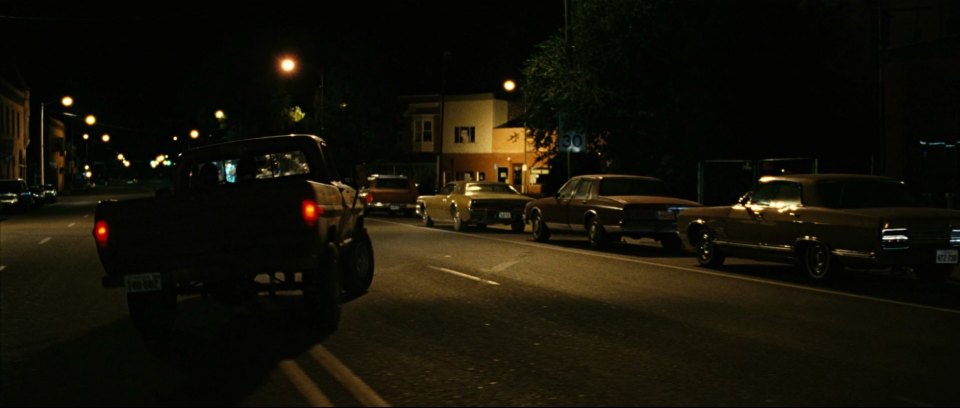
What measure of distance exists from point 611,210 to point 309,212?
11.8 m

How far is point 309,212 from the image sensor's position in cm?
868

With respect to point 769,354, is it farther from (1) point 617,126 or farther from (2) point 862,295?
(1) point 617,126

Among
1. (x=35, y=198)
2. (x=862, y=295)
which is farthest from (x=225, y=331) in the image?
(x=35, y=198)

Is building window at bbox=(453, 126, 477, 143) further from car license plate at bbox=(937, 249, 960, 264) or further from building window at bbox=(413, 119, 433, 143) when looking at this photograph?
car license plate at bbox=(937, 249, 960, 264)

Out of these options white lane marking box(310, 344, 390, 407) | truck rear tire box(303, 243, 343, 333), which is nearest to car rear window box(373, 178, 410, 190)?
truck rear tire box(303, 243, 343, 333)

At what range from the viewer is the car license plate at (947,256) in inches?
502

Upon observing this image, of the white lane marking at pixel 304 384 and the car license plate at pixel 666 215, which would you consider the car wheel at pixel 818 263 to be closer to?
the car license plate at pixel 666 215

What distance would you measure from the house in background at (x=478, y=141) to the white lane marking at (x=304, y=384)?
176 feet

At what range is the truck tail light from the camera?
860 centimetres

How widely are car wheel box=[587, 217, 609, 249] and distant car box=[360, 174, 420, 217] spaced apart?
16.9m

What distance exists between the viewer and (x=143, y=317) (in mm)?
8805

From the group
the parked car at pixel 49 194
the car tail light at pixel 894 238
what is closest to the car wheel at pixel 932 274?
the car tail light at pixel 894 238

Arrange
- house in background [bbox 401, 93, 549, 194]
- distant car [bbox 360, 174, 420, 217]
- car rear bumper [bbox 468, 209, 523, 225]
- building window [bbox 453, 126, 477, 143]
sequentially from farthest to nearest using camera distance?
building window [bbox 453, 126, 477, 143] < house in background [bbox 401, 93, 549, 194] < distant car [bbox 360, 174, 420, 217] < car rear bumper [bbox 468, 209, 523, 225]

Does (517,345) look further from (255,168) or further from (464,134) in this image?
(464,134)
